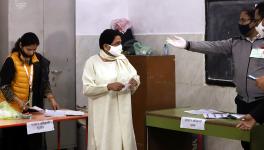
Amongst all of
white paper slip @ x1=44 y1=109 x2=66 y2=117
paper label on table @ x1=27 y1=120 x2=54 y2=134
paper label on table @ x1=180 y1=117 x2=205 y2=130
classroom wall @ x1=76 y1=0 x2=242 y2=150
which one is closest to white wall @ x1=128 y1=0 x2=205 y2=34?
classroom wall @ x1=76 y1=0 x2=242 y2=150

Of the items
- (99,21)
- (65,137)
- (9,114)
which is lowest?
(65,137)

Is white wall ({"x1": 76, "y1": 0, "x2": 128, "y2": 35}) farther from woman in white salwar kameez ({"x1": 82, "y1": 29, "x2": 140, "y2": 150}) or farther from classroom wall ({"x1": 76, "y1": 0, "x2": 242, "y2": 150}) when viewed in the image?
woman in white salwar kameez ({"x1": 82, "y1": 29, "x2": 140, "y2": 150})

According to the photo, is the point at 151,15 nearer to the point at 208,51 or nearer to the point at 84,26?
the point at 84,26

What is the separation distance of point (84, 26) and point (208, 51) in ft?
6.75

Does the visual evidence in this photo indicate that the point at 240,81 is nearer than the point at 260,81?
No

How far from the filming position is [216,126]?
152 inches

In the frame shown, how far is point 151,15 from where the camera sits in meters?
5.95

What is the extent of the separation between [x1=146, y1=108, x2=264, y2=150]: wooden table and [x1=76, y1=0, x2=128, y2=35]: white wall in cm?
183

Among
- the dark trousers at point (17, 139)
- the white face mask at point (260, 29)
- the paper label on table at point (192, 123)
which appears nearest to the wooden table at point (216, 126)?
the paper label on table at point (192, 123)

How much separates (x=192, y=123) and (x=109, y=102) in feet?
2.57

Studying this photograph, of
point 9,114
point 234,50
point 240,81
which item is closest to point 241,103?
point 240,81

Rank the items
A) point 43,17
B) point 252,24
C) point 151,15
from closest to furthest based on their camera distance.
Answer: point 252,24
point 43,17
point 151,15

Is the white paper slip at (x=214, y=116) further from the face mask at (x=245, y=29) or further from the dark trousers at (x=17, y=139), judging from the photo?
the dark trousers at (x=17, y=139)

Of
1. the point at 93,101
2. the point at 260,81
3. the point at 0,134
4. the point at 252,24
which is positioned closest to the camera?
the point at 260,81
